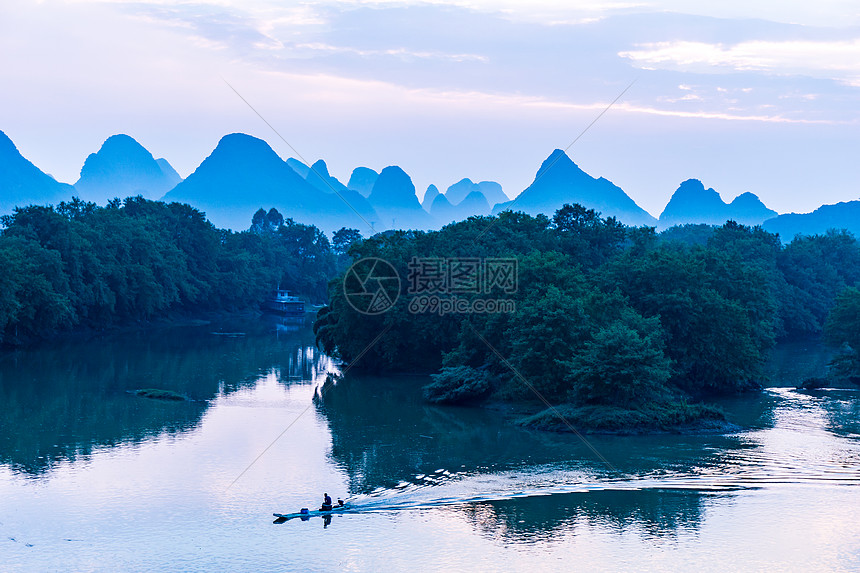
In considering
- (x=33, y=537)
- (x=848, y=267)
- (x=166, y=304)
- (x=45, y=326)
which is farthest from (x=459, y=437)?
(x=848, y=267)

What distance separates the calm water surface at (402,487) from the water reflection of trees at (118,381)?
182mm

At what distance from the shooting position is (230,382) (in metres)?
43.7

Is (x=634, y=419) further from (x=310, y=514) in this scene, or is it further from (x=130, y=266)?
(x=130, y=266)

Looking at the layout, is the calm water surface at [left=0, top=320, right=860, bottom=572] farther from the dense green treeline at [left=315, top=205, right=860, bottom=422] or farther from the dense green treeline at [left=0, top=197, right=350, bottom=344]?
the dense green treeline at [left=0, top=197, right=350, bottom=344]

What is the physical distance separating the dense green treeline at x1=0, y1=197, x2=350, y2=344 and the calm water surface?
15709 millimetres

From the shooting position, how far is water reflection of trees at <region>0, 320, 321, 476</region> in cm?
3008

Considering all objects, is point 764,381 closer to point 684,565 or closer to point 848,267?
point 684,565

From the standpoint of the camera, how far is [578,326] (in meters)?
34.7

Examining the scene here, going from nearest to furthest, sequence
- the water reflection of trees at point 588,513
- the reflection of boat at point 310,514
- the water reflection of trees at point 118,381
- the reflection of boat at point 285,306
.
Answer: the water reflection of trees at point 588,513, the reflection of boat at point 310,514, the water reflection of trees at point 118,381, the reflection of boat at point 285,306

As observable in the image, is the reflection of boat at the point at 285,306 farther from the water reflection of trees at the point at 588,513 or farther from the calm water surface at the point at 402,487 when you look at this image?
the water reflection of trees at the point at 588,513

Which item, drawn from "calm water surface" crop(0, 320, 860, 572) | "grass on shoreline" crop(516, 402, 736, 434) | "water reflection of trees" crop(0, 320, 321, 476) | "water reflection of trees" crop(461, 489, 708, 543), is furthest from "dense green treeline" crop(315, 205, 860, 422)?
"water reflection of trees" crop(461, 489, 708, 543)

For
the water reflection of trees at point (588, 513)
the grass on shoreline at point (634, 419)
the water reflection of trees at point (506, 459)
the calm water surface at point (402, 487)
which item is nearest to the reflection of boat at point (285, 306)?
the calm water surface at point (402, 487)

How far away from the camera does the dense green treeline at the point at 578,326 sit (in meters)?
32.3

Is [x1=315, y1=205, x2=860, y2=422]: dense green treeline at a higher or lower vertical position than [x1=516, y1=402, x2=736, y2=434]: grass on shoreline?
higher
